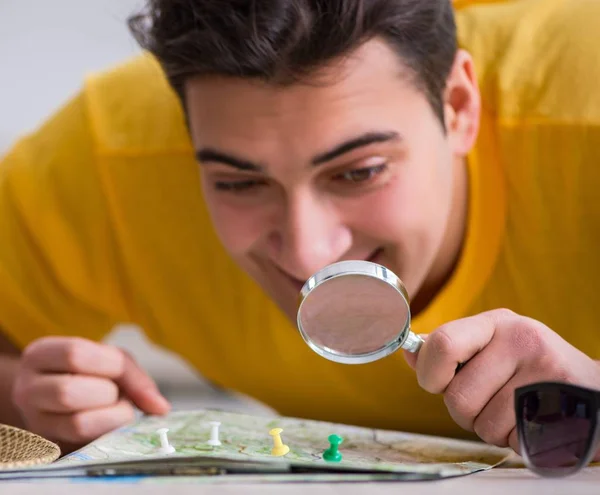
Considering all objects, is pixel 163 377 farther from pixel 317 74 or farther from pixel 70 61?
pixel 317 74

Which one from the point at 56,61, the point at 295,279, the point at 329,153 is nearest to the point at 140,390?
the point at 295,279

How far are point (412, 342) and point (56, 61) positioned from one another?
11.3 feet

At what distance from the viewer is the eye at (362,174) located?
4.46ft

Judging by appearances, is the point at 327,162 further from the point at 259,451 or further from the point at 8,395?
the point at 8,395

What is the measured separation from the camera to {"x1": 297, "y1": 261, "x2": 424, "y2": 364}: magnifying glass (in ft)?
3.56

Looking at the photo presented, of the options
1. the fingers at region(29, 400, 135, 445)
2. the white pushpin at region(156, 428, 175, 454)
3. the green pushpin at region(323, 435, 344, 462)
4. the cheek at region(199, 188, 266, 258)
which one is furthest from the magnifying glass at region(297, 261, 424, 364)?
the fingers at region(29, 400, 135, 445)

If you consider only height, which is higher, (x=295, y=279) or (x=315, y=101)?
(x=315, y=101)

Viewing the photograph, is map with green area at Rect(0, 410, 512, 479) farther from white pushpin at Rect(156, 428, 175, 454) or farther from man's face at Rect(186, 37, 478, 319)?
man's face at Rect(186, 37, 478, 319)

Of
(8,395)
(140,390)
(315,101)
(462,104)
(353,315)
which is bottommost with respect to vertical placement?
(8,395)

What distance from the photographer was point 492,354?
112 cm

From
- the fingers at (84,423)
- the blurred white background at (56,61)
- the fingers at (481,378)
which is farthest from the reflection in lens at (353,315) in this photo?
the blurred white background at (56,61)

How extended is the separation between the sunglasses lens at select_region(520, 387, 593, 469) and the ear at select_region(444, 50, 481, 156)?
0.69 meters

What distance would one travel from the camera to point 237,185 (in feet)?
4.75

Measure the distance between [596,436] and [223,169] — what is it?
0.75 meters
